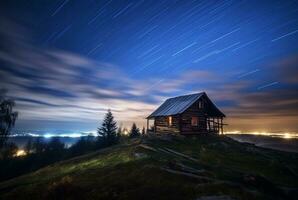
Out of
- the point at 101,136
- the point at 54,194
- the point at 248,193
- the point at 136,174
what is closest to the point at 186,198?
the point at 248,193

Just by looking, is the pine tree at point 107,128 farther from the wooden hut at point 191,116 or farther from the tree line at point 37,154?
the wooden hut at point 191,116

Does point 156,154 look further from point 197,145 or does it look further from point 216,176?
point 197,145

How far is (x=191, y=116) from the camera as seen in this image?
115 ft

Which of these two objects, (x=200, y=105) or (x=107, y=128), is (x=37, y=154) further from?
(x=200, y=105)

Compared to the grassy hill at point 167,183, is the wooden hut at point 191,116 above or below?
above

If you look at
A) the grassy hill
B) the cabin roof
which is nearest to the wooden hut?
the cabin roof

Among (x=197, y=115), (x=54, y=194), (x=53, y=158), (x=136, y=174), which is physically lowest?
(x=53, y=158)

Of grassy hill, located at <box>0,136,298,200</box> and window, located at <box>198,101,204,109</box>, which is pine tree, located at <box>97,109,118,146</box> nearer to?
window, located at <box>198,101,204,109</box>

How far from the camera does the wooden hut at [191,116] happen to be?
34281 mm

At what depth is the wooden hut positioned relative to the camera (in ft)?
112

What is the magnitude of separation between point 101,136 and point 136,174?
4458 cm

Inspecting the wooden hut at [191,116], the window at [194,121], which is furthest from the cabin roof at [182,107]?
the window at [194,121]

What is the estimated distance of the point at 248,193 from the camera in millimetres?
11000

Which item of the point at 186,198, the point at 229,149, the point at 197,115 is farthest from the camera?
the point at 197,115
